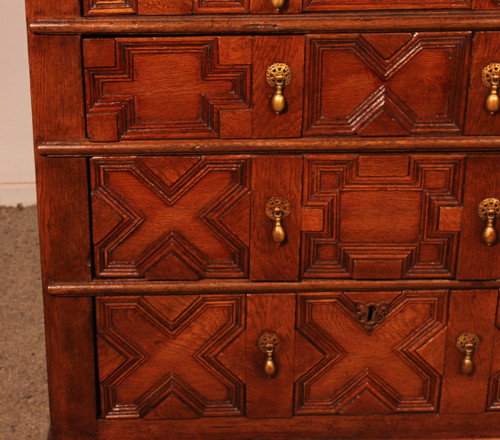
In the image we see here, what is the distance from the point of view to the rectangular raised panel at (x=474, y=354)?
4.56ft

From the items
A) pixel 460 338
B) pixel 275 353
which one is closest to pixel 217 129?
pixel 275 353

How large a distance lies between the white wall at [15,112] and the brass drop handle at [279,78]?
1.43m

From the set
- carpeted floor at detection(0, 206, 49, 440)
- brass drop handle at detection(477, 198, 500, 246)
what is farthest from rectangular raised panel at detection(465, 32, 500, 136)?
carpeted floor at detection(0, 206, 49, 440)

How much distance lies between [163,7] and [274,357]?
2.11 feet

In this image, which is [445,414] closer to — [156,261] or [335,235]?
[335,235]

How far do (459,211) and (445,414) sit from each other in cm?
40

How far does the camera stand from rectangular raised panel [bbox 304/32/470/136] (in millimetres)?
1246

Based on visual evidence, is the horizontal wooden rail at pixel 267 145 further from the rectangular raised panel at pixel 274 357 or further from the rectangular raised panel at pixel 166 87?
the rectangular raised panel at pixel 274 357

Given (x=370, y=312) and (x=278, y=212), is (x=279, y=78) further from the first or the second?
(x=370, y=312)

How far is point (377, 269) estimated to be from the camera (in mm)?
1365

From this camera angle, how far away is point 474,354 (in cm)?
142

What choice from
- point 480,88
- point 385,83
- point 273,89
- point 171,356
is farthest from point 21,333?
point 480,88

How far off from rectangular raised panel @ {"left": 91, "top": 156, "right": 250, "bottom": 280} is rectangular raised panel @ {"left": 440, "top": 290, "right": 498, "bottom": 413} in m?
0.39

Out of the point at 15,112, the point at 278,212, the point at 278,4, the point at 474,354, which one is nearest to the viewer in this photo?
the point at 278,4
